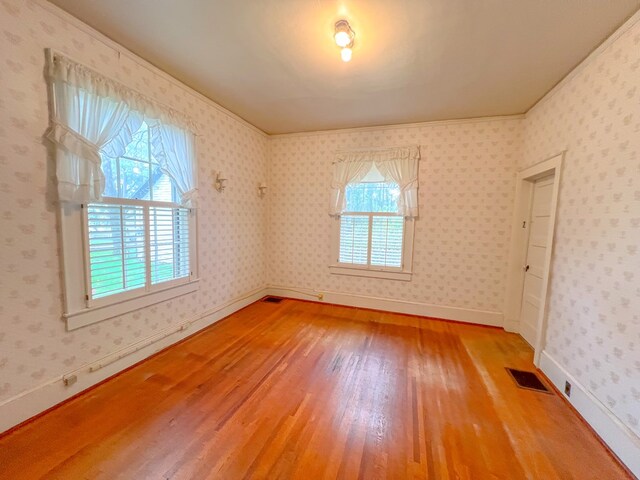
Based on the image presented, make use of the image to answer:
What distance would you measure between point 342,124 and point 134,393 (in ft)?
13.0

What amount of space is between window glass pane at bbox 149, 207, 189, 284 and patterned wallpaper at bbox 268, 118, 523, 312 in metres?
2.01

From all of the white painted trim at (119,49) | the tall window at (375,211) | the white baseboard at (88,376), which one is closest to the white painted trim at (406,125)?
the tall window at (375,211)

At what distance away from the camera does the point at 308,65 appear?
2.32 metres

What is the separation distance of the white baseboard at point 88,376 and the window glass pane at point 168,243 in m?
0.63

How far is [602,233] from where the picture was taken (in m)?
1.86

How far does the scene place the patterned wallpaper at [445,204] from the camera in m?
3.41

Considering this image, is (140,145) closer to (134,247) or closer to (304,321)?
(134,247)

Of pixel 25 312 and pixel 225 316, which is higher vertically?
pixel 25 312

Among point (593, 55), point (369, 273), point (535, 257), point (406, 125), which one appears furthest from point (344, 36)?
point (535, 257)

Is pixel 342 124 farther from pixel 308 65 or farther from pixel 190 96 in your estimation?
pixel 190 96

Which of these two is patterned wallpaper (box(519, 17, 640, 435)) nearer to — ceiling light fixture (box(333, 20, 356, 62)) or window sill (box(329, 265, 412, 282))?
window sill (box(329, 265, 412, 282))

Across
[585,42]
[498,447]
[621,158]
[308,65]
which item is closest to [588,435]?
[498,447]

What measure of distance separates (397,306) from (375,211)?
5.03 ft

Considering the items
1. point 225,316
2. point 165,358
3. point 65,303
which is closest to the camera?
point 65,303
